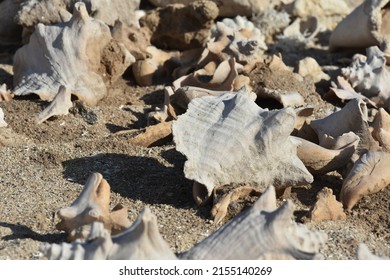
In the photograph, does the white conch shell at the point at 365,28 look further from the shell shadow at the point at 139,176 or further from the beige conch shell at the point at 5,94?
the beige conch shell at the point at 5,94

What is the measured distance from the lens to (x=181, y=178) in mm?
3811

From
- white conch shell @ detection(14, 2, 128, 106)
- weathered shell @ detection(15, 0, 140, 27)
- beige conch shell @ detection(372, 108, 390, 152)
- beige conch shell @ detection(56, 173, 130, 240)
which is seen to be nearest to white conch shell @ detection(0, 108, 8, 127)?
white conch shell @ detection(14, 2, 128, 106)

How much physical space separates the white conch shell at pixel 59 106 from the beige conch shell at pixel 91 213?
1.13 meters

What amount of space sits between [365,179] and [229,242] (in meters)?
0.90

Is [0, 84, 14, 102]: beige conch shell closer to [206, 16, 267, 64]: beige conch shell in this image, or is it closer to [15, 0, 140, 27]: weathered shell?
[15, 0, 140, 27]: weathered shell

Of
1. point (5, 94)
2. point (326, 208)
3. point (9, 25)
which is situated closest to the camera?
→ point (326, 208)

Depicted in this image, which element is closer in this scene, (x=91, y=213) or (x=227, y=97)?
(x=91, y=213)

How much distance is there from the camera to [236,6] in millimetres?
5750

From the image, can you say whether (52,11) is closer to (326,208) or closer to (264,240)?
(326,208)

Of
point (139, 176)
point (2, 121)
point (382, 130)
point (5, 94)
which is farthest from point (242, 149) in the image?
point (5, 94)

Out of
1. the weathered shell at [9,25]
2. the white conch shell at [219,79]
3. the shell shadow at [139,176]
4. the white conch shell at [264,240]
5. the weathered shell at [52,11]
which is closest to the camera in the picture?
the white conch shell at [264,240]

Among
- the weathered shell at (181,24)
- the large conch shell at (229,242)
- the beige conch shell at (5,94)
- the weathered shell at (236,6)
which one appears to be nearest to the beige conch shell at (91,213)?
the large conch shell at (229,242)

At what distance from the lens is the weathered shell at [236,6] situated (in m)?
5.71
